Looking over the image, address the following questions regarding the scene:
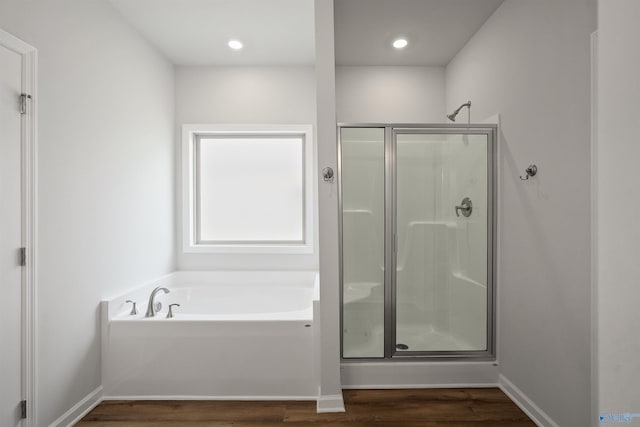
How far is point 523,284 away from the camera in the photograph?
6.42ft

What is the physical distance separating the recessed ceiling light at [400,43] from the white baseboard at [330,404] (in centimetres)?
273

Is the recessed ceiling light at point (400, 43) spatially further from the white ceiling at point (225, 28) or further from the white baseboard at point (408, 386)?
the white baseboard at point (408, 386)

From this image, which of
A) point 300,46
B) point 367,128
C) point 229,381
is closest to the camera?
point 229,381

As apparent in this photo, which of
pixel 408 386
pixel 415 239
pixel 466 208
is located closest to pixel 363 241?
pixel 415 239

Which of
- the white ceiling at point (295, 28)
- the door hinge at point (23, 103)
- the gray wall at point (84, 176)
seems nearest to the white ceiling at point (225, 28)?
the white ceiling at point (295, 28)

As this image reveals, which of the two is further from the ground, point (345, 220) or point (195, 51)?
point (195, 51)

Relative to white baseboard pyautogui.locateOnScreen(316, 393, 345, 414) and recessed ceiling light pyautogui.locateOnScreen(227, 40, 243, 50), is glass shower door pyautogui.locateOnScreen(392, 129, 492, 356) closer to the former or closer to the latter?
white baseboard pyautogui.locateOnScreen(316, 393, 345, 414)

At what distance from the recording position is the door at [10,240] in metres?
1.49

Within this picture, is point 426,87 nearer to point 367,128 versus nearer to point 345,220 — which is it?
point 367,128

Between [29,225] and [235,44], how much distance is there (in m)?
2.04

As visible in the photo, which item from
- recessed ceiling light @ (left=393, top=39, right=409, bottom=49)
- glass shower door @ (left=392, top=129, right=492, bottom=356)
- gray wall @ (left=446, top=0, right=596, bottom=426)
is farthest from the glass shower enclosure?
recessed ceiling light @ (left=393, top=39, right=409, bottom=49)

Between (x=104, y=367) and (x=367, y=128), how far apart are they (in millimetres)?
2385

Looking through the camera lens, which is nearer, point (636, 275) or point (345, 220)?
point (636, 275)

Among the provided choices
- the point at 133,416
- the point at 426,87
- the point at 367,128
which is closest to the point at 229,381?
the point at 133,416
